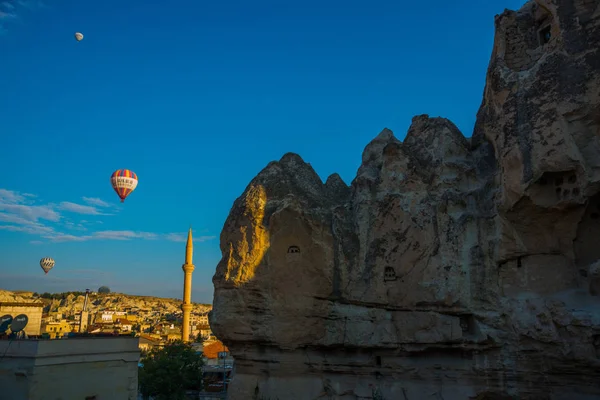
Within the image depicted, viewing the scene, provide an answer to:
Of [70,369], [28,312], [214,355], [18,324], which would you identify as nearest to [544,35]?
[70,369]

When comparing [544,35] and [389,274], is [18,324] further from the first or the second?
[544,35]

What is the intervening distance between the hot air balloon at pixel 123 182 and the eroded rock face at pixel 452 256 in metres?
20.2

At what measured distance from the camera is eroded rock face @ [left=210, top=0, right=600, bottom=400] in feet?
50.0

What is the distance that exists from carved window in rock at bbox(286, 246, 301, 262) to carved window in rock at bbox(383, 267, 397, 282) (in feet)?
10.3

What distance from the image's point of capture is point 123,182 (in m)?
36.8

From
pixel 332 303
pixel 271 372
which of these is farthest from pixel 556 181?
pixel 271 372

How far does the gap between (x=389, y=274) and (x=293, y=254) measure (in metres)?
3.53

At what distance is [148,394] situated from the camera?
28859mm

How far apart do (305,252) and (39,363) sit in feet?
31.6

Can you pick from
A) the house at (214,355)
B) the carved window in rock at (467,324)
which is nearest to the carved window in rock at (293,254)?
the carved window in rock at (467,324)

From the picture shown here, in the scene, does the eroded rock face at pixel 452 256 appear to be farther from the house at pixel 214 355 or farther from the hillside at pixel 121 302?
the hillside at pixel 121 302

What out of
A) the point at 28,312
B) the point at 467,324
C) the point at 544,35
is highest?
the point at 544,35

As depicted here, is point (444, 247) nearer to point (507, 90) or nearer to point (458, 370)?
point (458, 370)

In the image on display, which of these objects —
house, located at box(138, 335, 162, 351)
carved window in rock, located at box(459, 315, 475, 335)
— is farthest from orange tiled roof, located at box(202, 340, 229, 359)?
carved window in rock, located at box(459, 315, 475, 335)
